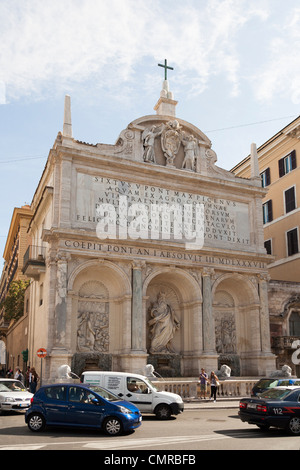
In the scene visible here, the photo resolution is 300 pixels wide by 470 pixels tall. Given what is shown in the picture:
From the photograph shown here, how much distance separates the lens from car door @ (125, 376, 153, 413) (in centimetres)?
1747

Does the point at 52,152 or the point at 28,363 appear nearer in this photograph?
the point at 52,152

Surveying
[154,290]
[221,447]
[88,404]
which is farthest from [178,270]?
[221,447]

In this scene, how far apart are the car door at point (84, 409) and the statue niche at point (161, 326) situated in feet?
51.3

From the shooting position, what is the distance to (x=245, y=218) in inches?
1325

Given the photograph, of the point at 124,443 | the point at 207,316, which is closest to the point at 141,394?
the point at 124,443

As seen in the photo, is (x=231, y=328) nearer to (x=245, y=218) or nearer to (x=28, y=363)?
(x=245, y=218)

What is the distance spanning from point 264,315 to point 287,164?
49.4 feet

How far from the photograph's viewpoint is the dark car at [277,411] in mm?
13359

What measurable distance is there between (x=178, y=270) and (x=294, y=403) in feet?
53.8

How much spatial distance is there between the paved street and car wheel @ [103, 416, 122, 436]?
9.4 inches

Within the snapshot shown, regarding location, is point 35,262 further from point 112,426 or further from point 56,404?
point 112,426

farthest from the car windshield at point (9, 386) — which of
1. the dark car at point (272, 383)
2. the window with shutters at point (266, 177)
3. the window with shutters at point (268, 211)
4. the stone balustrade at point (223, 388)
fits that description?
the window with shutters at point (266, 177)

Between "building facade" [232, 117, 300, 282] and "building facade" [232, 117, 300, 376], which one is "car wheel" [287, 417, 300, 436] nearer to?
"building facade" [232, 117, 300, 376]

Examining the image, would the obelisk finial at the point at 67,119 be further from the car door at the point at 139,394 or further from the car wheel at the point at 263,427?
the car wheel at the point at 263,427
